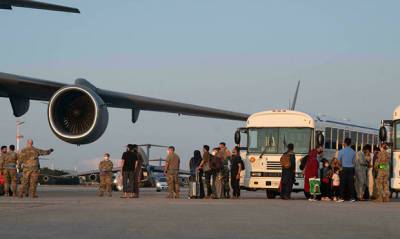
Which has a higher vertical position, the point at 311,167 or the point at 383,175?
the point at 311,167

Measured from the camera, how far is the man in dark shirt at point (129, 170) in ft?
75.5

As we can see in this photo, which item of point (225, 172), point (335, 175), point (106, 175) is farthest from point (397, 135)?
point (106, 175)

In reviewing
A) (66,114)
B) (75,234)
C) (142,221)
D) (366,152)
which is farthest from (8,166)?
(75,234)

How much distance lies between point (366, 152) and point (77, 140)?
24.3 feet

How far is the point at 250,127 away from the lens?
24.4 metres

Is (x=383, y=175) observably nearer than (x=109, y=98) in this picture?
Yes

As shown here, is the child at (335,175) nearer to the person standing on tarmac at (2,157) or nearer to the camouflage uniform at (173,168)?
the camouflage uniform at (173,168)

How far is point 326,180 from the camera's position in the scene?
22641mm

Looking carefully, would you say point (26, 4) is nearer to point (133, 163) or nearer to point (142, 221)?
point (133, 163)

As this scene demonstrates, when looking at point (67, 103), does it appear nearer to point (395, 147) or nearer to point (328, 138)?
point (328, 138)

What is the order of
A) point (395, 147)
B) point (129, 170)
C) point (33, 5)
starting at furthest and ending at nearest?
point (129, 170) → point (395, 147) → point (33, 5)

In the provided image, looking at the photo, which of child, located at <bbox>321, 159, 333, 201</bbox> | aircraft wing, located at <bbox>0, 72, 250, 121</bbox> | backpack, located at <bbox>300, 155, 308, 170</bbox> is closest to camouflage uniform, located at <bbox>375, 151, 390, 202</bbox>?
child, located at <bbox>321, 159, 333, 201</bbox>

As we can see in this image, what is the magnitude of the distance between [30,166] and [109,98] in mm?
2685

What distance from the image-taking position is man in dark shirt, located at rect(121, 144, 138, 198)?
23016mm
